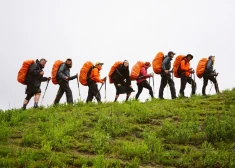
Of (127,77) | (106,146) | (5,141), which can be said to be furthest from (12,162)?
(127,77)

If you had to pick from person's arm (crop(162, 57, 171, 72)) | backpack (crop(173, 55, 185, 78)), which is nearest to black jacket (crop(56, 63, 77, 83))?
person's arm (crop(162, 57, 171, 72))

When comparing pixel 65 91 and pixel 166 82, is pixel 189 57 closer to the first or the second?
pixel 166 82

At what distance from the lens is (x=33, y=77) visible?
1406 centimetres

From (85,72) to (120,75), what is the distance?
6.55 ft

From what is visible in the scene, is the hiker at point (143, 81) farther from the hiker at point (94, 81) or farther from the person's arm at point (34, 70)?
the person's arm at point (34, 70)

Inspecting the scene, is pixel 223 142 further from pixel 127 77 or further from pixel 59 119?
pixel 127 77

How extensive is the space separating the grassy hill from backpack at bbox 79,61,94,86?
3936 millimetres

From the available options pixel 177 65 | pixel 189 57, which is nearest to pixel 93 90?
pixel 177 65

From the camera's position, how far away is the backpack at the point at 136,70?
1697cm

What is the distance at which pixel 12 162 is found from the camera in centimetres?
683

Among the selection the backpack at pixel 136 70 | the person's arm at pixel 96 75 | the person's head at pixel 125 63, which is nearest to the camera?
the person's arm at pixel 96 75

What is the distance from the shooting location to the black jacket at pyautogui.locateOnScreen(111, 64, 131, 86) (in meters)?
16.2

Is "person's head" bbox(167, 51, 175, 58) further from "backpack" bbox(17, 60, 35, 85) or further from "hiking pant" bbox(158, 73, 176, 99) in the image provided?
"backpack" bbox(17, 60, 35, 85)

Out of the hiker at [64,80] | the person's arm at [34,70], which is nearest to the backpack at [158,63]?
the hiker at [64,80]
